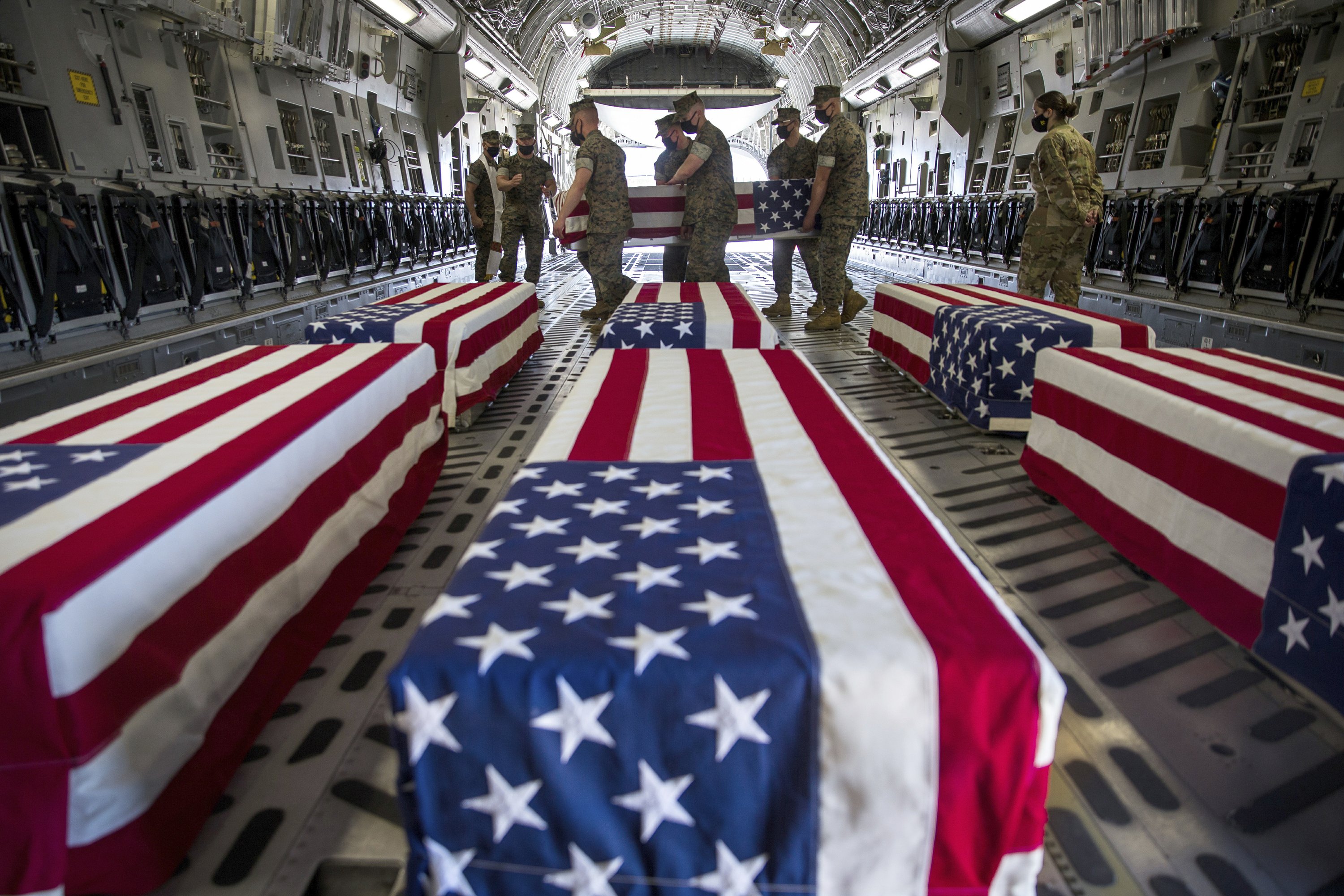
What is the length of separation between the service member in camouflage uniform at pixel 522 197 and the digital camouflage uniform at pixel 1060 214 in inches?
165

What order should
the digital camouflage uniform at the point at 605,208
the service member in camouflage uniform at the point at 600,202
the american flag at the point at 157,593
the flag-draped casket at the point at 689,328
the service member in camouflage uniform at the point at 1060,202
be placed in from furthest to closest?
the digital camouflage uniform at the point at 605,208 < the service member in camouflage uniform at the point at 600,202 < the service member in camouflage uniform at the point at 1060,202 < the flag-draped casket at the point at 689,328 < the american flag at the point at 157,593

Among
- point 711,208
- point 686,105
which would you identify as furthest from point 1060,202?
point 686,105

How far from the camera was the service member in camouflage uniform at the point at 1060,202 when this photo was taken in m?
4.76

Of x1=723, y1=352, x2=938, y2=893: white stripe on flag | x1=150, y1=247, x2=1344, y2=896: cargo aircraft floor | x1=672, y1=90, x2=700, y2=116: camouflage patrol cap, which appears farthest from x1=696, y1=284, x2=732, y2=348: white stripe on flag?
x1=672, y1=90, x2=700, y2=116: camouflage patrol cap

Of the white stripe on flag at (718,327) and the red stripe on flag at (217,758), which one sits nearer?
the red stripe on flag at (217,758)

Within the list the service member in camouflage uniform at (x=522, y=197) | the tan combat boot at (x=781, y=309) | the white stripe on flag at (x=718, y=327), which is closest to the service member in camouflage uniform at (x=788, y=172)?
the tan combat boot at (x=781, y=309)

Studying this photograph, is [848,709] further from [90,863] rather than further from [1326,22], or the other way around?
[1326,22]

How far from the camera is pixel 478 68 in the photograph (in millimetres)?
11305

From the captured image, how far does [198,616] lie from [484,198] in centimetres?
686

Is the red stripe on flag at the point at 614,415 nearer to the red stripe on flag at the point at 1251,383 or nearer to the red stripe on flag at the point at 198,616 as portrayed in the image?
the red stripe on flag at the point at 198,616

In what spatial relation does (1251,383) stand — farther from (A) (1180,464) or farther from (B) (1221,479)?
(B) (1221,479)

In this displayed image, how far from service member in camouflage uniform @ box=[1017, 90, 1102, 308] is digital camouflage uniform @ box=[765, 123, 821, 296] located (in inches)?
78.8

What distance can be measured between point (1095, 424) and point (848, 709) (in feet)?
6.45

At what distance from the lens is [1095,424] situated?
95.4 inches
